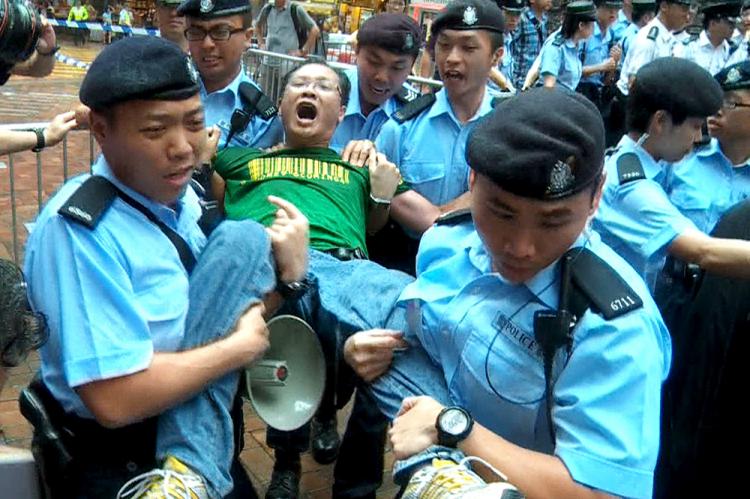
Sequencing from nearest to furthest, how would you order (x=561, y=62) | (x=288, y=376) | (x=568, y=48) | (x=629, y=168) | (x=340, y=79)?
(x=288, y=376), (x=629, y=168), (x=340, y=79), (x=561, y=62), (x=568, y=48)

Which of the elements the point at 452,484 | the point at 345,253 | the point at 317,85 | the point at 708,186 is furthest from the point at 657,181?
the point at 452,484

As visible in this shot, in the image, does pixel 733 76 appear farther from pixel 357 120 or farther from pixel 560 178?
pixel 560 178

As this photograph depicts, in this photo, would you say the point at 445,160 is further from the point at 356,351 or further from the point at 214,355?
the point at 214,355

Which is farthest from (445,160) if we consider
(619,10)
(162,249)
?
(619,10)

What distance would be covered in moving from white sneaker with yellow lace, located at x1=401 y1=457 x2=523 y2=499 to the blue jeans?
20.2 inches

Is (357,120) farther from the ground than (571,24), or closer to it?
closer to it

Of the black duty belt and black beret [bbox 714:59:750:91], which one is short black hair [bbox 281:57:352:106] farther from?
black beret [bbox 714:59:750:91]

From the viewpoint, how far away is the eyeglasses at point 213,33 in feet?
11.6

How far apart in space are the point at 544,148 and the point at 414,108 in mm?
2120

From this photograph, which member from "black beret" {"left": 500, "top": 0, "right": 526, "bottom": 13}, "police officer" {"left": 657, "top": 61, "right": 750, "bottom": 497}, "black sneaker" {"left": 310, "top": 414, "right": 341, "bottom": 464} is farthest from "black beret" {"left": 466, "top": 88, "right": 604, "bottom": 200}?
"black beret" {"left": 500, "top": 0, "right": 526, "bottom": 13}

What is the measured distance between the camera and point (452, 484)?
5.08 feet

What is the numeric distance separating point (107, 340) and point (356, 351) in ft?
2.15

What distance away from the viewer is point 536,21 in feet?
27.6

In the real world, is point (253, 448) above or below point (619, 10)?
below
